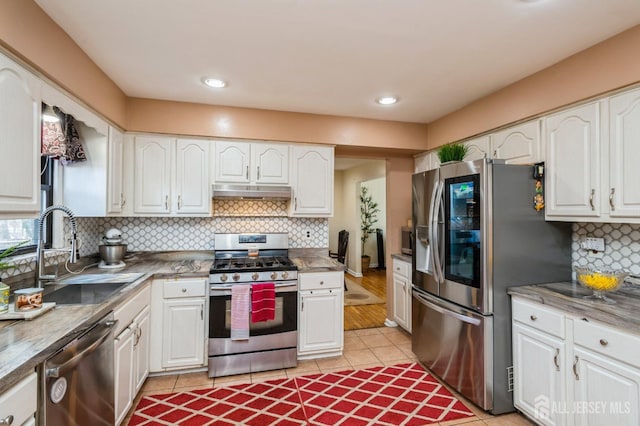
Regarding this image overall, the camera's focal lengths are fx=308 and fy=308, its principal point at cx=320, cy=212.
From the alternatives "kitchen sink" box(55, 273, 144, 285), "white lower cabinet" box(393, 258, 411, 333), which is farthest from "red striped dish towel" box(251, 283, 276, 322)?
"white lower cabinet" box(393, 258, 411, 333)

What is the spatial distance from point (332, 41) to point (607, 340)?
228 centimetres

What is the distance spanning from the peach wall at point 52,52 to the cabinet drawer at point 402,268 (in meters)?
3.16

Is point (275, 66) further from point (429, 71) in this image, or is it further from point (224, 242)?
point (224, 242)

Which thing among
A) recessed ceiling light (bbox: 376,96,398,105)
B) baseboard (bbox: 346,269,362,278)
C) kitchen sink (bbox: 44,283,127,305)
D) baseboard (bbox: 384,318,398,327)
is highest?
recessed ceiling light (bbox: 376,96,398,105)

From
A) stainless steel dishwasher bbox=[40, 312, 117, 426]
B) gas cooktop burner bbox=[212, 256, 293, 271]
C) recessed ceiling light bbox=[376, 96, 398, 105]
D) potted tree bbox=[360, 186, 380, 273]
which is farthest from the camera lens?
potted tree bbox=[360, 186, 380, 273]

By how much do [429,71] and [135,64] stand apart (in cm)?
221

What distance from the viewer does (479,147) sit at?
2.95 m

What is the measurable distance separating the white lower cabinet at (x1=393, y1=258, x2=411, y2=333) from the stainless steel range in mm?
1339

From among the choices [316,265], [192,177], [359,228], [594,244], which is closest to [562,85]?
[594,244]

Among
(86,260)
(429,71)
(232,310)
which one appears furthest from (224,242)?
(429,71)

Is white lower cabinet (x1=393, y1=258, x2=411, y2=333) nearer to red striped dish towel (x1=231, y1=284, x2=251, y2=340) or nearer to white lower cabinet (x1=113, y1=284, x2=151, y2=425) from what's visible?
red striped dish towel (x1=231, y1=284, x2=251, y2=340)

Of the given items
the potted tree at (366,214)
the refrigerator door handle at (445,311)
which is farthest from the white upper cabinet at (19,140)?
the potted tree at (366,214)

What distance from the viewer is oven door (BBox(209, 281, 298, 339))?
8.76ft

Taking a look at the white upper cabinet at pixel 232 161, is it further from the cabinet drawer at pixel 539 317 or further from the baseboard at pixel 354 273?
the baseboard at pixel 354 273
